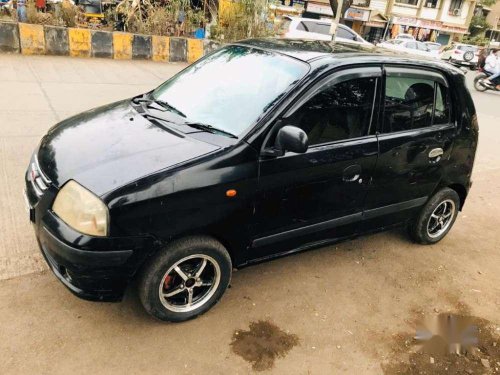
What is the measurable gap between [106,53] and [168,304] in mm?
10411

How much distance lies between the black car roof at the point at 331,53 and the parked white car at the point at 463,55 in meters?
26.2

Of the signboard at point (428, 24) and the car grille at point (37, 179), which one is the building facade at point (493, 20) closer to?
the signboard at point (428, 24)

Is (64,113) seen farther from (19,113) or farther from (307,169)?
(307,169)

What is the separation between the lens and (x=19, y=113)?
656 cm

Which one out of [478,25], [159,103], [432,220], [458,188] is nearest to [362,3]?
[478,25]

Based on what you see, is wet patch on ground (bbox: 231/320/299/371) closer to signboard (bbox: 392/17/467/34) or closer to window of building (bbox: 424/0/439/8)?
signboard (bbox: 392/17/467/34)

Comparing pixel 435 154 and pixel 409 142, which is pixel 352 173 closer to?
pixel 409 142

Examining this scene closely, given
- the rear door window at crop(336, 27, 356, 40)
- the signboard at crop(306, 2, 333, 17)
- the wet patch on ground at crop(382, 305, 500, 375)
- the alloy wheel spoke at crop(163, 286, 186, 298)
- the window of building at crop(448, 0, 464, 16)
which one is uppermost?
the window of building at crop(448, 0, 464, 16)

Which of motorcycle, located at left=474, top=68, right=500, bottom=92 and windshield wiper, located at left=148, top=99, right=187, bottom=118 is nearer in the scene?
windshield wiper, located at left=148, top=99, right=187, bottom=118

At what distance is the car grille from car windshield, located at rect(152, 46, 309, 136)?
1054 millimetres

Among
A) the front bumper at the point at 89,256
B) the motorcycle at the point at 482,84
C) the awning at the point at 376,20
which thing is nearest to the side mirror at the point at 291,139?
the front bumper at the point at 89,256

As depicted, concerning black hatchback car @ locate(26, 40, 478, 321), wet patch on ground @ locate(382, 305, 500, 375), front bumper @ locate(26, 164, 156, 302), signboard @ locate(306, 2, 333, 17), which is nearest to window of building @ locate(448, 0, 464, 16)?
signboard @ locate(306, 2, 333, 17)

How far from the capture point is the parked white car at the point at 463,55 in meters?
26.9

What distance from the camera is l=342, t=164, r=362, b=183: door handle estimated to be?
3.29 meters
